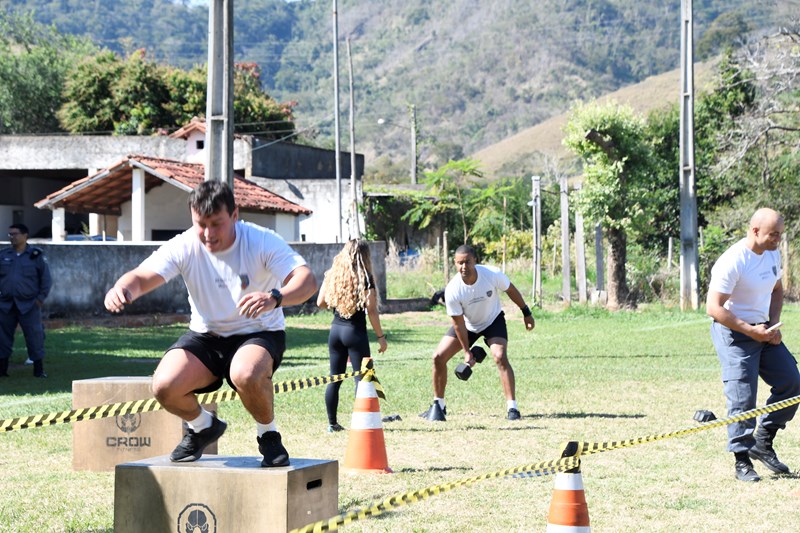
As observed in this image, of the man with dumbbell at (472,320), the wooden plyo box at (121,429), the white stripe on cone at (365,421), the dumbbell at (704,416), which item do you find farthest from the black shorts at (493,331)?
the wooden plyo box at (121,429)

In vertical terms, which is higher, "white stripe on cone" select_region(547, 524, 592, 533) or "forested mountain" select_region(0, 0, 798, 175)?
"forested mountain" select_region(0, 0, 798, 175)

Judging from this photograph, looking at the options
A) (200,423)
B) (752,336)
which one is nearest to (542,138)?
(752,336)

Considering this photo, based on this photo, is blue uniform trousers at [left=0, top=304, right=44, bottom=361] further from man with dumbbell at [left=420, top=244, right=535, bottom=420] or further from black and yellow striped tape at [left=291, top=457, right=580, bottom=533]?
black and yellow striped tape at [left=291, top=457, right=580, bottom=533]

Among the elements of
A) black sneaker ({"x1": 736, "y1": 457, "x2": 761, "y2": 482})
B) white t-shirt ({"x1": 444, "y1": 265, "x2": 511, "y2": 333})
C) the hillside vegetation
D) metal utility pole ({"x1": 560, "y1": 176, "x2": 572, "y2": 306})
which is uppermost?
the hillside vegetation

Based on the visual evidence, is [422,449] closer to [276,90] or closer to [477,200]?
[477,200]

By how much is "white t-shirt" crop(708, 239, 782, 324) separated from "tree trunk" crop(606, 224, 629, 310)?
75.5ft

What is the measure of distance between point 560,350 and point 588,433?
975 cm

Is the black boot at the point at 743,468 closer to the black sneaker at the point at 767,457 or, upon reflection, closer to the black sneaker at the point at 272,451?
the black sneaker at the point at 767,457

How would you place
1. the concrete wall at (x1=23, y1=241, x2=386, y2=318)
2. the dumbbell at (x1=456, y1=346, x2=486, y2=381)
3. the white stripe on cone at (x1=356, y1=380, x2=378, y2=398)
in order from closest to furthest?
the white stripe on cone at (x1=356, y1=380, x2=378, y2=398) → the dumbbell at (x1=456, y1=346, x2=486, y2=381) → the concrete wall at (x1=23, y1=241, x2=386, y2=318)

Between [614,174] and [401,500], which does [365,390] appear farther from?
[614,174]

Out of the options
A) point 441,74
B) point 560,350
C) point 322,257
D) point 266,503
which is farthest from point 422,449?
point 441,74

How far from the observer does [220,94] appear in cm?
1705

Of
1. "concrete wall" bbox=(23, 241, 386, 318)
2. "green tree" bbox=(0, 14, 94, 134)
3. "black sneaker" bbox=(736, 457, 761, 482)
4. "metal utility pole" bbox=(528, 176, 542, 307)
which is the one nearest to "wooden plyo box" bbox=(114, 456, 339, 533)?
"black sneaker" bbox=(736, 457, 761, 482)

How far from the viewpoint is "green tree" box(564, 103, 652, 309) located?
31.4 metres
